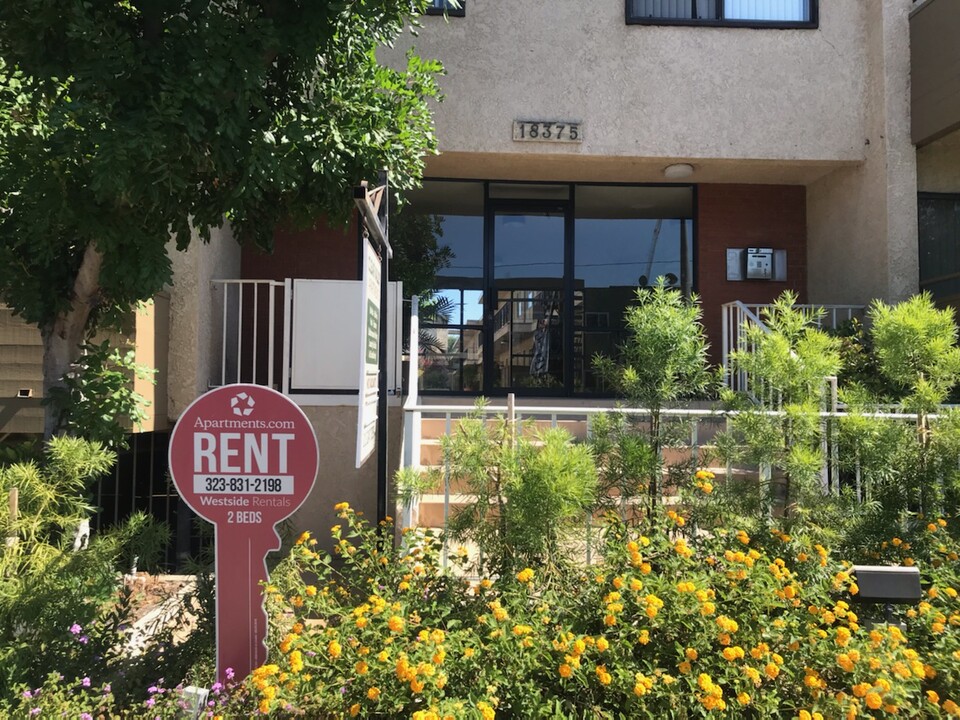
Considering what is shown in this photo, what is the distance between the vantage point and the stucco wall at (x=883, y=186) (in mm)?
6680

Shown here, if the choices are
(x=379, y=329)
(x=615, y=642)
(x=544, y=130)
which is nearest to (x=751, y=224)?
(x=544, y=130)

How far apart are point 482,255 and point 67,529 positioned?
5.72 m

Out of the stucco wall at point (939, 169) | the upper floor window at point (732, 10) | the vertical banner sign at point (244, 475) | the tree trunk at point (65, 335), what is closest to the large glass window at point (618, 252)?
the upper floor window at point (732, 10)

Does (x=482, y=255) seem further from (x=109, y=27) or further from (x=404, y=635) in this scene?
(x=404, y=635)

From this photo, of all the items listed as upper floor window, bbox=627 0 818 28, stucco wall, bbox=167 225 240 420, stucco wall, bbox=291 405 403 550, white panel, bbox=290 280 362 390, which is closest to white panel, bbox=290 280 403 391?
white panel, bbox=290 280 362 390

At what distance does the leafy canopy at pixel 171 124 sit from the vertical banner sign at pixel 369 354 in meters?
0.70

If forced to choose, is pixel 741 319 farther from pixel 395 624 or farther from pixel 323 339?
pixel 395 624

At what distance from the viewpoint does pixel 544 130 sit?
272 inches

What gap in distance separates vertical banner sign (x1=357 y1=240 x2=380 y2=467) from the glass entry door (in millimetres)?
4304

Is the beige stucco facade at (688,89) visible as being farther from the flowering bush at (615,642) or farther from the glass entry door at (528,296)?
the flowering bush at (615,642)

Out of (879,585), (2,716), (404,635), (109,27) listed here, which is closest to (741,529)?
(879,585)

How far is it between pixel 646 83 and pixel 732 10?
54.5 inches

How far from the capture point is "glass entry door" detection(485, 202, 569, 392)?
812 cm

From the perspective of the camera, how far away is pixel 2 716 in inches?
92.9
